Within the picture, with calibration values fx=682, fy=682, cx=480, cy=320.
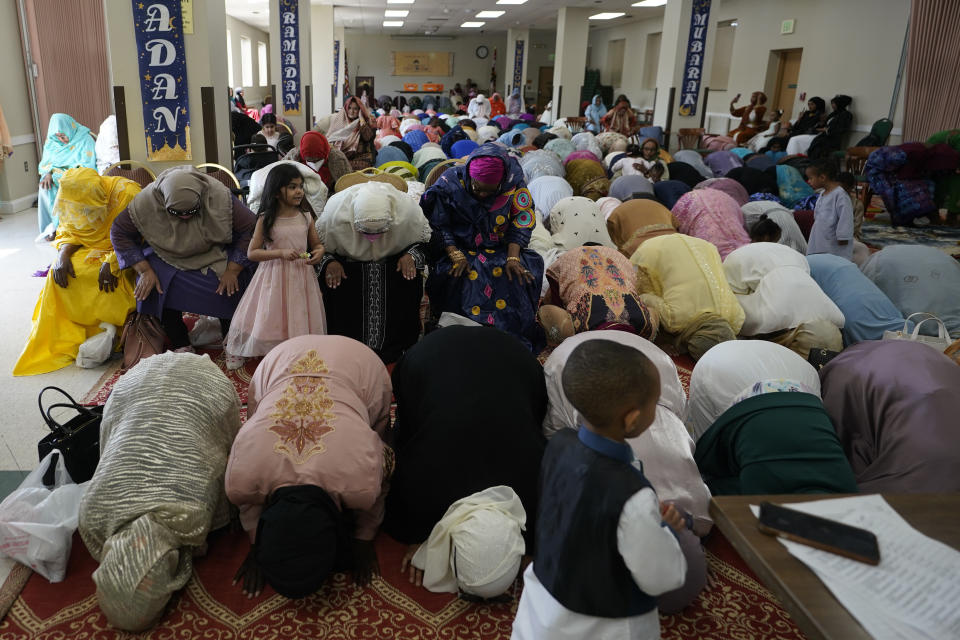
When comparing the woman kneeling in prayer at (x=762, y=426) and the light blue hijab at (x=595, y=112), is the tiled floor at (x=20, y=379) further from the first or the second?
the light blue hijab at (x=595, y=112)

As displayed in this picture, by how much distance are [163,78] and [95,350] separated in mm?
1703

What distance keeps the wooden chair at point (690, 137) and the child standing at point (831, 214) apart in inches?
180

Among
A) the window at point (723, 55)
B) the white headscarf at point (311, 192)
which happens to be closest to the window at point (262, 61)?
the window at point (723, 55)

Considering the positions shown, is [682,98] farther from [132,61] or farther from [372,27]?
[372,27]

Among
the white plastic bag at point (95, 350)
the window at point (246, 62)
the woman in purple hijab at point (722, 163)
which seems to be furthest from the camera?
the window at point (246, 62)

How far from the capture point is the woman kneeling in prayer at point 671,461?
187 centimetres

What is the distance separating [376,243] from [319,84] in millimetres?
11580

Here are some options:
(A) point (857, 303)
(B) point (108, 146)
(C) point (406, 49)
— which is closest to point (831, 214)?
(A) point (857, 303)

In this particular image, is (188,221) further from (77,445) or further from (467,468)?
(467,468)

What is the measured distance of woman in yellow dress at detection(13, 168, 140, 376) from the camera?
3.24 m

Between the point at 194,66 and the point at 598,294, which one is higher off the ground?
the point at 194,66

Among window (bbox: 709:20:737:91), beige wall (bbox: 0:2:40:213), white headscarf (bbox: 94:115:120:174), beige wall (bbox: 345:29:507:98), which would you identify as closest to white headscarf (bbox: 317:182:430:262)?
white headscarf (bbox: 94:115:120:174)

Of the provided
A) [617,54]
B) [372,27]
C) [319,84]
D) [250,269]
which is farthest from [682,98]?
[372,27]

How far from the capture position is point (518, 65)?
1877 centimetres
